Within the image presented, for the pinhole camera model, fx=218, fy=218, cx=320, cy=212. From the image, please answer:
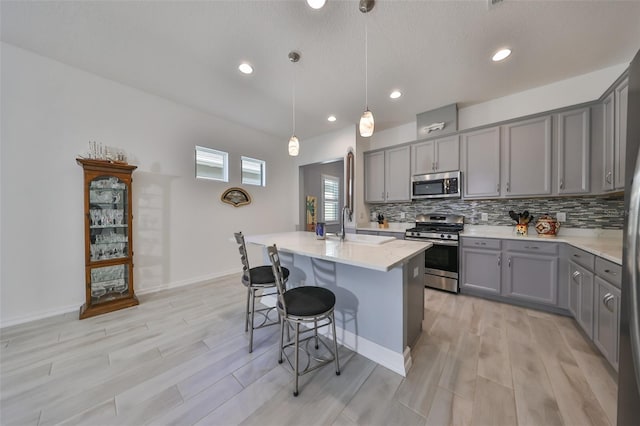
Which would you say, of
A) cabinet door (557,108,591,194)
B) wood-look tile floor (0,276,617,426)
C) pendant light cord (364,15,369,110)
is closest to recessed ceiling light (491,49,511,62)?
cabinet door (557,108,591,194)

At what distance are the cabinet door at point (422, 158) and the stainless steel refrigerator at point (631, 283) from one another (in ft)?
8.91

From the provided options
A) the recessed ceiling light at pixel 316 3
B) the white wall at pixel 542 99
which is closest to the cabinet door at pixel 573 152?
the white wall at pixel 542 99

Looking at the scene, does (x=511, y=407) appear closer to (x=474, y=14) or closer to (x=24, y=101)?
(x=474, y=14)

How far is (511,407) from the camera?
4.42 feet

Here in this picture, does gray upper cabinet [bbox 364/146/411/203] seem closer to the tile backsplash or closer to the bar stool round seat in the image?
the tile backsplash

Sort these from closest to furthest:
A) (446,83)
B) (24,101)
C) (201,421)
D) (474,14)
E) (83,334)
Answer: (201,421) < (474,14) < (83,334) < (24,101) < (446,83)

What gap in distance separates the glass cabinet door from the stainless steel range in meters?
3.99

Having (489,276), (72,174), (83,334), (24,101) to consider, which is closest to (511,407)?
(489,276)

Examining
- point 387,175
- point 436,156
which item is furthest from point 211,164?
point 436,156

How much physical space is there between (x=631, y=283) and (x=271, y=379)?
74.3 inches

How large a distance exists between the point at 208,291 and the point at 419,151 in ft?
13.2

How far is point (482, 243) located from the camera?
2896 mm

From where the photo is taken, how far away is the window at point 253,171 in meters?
4.29

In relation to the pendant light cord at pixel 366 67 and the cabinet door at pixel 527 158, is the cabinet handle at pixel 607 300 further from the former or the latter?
the pendant light cord at pixel 366 67
